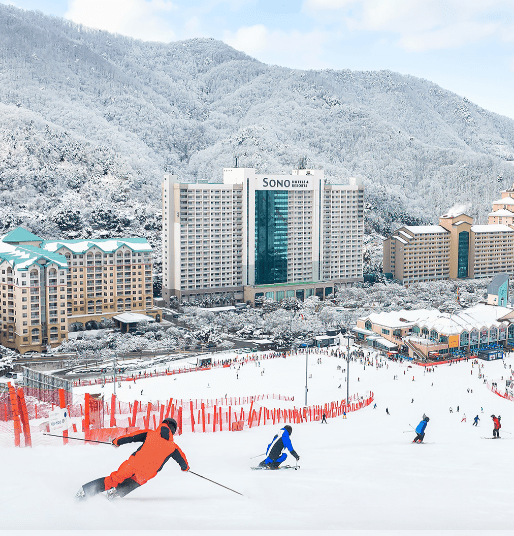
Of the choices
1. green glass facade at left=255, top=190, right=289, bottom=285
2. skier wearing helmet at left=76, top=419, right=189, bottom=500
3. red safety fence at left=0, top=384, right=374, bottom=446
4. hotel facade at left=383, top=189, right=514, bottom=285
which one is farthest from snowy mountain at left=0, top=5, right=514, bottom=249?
skier wearing helmet at left=76, top=419, right=189, bottom=500

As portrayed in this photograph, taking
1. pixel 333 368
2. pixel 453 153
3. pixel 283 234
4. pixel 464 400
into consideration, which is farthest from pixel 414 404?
pixel 453 153

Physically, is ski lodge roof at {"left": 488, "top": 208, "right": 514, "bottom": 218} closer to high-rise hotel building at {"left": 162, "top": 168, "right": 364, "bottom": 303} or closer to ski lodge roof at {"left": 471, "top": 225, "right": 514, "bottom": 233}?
ski lodge roof at {"left": 471, "top": 225, "right": 514, "bottom": 233}

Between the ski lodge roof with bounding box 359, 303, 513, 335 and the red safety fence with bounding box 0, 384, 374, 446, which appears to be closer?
the red safety fence with bounding box 0, 384, 374, 446

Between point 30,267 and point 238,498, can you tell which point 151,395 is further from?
point 238,498

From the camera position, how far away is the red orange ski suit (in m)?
10.1

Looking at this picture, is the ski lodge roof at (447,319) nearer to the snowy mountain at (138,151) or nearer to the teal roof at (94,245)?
the teal roof at (94,245)

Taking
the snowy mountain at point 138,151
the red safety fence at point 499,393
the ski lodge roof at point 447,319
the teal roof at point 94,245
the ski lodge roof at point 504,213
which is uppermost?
the snowy mountain at point 138,151

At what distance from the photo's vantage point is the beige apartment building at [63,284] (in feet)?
178

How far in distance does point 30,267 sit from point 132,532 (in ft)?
157

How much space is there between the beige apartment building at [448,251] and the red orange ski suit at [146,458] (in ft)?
273

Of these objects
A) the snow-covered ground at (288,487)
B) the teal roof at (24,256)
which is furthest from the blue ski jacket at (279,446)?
the teal roof at (24,256)

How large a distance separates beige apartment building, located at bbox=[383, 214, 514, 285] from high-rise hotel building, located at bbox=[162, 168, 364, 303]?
816 cm

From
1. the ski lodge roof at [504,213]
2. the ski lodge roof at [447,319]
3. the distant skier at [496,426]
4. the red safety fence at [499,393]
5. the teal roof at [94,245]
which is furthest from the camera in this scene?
the ski lodge roof at [504,213]

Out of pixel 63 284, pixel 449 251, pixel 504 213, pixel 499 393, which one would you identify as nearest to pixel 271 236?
pixel 449 251
